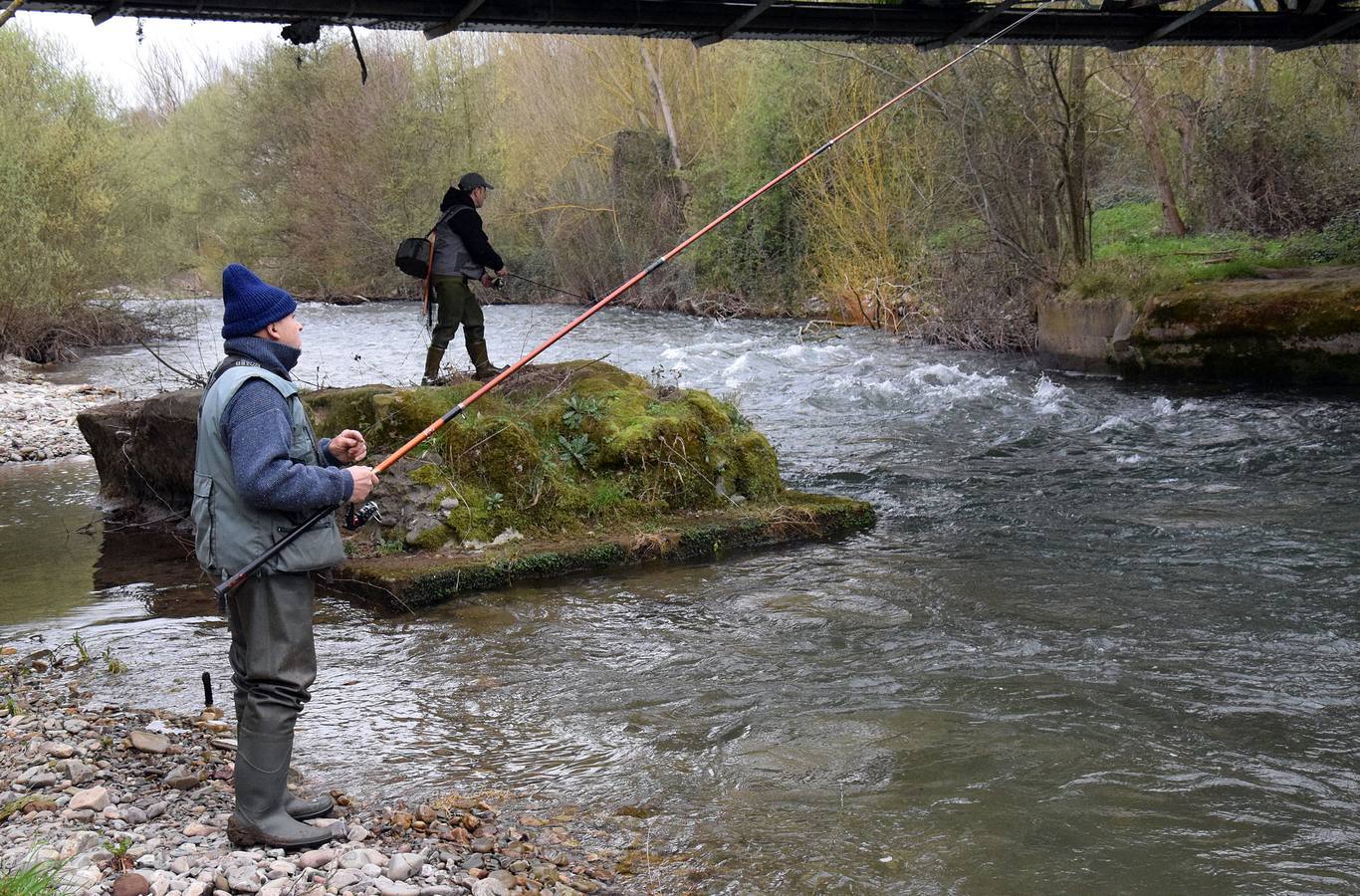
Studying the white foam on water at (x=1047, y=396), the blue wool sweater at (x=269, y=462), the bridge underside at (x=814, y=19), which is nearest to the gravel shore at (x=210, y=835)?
the blue wool sweater at (x=269, y=462)

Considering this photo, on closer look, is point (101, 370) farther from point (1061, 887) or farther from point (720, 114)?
point (1061, 887)

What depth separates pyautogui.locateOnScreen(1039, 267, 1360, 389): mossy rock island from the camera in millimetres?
14648

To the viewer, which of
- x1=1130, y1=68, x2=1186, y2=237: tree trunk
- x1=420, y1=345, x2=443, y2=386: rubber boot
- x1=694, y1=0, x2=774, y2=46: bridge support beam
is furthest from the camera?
x1=1130, y1=68, x2=1186, y2=237: tree trunk

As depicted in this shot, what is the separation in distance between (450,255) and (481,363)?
0.93m

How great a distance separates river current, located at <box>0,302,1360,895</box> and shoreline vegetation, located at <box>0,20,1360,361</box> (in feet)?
21.4

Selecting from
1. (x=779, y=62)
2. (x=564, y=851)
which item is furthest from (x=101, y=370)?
(x=564, y=851)

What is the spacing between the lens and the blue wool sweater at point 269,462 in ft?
13.2

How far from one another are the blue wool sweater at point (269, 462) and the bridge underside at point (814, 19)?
21.6 ft

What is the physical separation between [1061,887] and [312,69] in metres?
44.4

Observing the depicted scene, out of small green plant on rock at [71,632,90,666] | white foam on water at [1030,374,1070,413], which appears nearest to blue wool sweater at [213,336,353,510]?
small green plant on rock at [71,632,90,666]

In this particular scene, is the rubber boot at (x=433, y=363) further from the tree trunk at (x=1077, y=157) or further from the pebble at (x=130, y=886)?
the tree trunk at (x=1077, y=157)

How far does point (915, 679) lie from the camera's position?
6.25 meters

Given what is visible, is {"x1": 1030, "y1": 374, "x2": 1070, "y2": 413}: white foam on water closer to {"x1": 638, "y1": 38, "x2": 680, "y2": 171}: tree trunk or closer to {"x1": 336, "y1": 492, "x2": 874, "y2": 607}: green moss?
{"x1": 336, "y1": 492, "x2": 874, "y2": 607}: green moss

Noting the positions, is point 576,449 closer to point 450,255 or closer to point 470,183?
point 450,255
